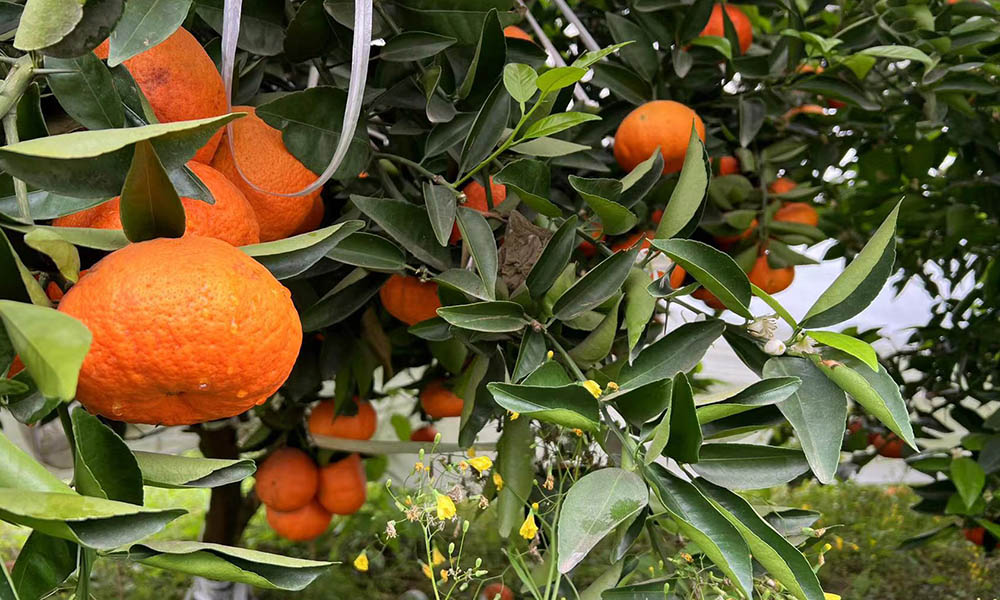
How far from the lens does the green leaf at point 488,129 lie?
577mm

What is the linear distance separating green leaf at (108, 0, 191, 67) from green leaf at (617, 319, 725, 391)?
0.31 metres

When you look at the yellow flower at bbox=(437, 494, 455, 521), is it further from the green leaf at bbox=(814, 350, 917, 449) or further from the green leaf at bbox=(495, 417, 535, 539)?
the green leaf at bbox=(814, 350, 917, 449)

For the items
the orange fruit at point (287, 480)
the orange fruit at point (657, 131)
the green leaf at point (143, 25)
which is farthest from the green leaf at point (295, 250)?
the orange fruit at point (287, 480)

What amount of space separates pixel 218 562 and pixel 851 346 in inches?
13.6

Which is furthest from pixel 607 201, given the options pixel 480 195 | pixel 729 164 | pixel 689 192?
pixel 729 164

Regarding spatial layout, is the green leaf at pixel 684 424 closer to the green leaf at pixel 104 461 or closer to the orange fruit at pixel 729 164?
the green leaf at pixel 104 461

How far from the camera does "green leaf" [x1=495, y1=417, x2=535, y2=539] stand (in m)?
0.66

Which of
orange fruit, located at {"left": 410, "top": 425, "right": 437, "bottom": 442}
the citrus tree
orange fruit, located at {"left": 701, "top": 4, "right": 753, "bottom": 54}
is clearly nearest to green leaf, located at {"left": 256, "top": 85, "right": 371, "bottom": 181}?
the citrus tree

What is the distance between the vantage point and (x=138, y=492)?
0.37 metres

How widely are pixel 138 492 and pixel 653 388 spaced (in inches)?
10.2

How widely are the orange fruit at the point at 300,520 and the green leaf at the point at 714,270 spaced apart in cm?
90

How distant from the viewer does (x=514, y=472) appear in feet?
2.19

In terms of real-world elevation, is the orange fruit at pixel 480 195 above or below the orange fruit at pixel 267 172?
below

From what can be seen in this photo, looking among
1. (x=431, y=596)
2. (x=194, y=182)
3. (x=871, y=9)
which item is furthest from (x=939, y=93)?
(x=431, y=596)
